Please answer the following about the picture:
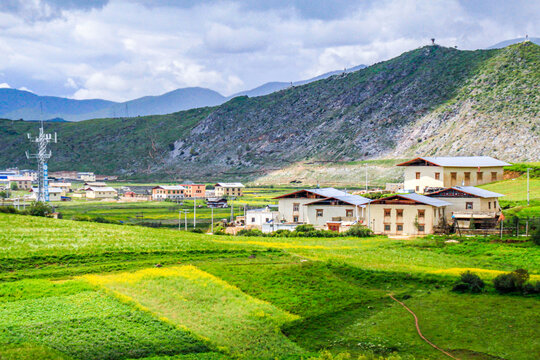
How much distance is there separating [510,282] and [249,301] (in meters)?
12.4

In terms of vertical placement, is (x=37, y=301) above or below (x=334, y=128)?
below

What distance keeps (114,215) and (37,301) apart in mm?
54605

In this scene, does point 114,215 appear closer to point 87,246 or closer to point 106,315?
point 87,246

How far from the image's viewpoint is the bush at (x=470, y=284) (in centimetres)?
2909

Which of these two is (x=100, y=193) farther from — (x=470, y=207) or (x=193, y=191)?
(x=470, y=207)

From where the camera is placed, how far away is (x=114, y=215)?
261 feet

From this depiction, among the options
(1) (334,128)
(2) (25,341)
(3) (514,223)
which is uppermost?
(1) (334,128)

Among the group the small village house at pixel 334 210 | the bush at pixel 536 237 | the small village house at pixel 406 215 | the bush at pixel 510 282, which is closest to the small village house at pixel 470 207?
the small village house at pixel 406 215

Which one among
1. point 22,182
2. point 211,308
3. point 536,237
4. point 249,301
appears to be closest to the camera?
point 211,308

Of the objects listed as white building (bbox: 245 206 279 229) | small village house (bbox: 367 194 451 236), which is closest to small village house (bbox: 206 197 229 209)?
white building (bbox: 245 206 279 229)

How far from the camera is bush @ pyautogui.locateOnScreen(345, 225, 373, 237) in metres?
51.0

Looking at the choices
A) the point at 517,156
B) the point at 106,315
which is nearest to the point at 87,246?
the point at 106,315

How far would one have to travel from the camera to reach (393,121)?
156125 mm

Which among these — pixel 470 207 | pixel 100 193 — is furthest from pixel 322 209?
pixel 100 193
